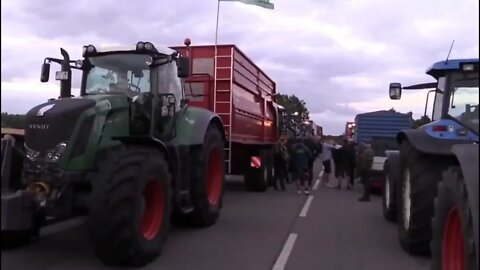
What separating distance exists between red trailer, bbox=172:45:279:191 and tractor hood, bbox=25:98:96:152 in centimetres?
463

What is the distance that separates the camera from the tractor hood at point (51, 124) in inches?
289

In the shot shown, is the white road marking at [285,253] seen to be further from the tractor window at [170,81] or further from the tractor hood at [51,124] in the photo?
the tractor hood at [51,124]

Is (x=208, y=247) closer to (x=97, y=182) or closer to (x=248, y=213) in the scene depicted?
(x=97, y=182)

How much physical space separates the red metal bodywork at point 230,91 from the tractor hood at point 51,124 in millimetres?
4632

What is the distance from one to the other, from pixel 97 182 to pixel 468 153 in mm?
3829

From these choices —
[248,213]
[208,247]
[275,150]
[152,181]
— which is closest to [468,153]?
[152,181]

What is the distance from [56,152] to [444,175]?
4362mm

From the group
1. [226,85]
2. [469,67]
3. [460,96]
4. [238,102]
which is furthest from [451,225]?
[238,102]

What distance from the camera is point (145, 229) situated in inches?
296

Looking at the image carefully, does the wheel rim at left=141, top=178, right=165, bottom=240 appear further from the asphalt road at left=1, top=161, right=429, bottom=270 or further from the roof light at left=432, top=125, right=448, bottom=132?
the roof light at left=432, top=125, right=448, bottom=132

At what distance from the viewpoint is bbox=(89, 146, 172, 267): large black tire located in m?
6.68

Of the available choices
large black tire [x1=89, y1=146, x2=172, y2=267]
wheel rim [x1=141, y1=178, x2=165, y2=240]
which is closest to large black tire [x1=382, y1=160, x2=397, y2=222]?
wheel rim [x1=141, y1=178, x2=165, y2=240]

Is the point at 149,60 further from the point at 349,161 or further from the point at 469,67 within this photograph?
the point at 349,161

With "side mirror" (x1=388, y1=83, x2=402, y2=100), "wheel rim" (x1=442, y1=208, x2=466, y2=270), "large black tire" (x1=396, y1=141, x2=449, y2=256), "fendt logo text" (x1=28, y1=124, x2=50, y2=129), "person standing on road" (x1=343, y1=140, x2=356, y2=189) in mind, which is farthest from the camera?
"person standing on road" (x1=343, y1=140, x2=356, y2=189)
